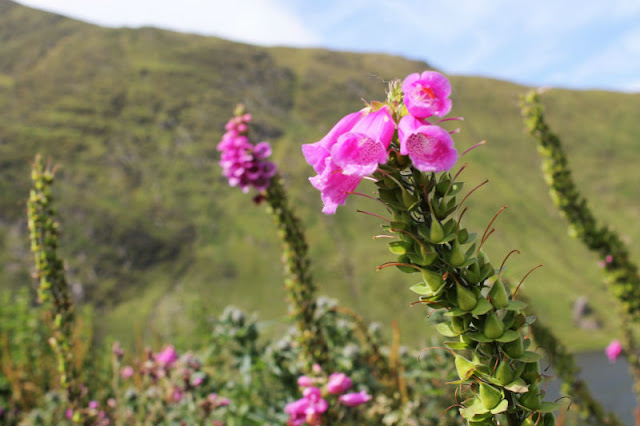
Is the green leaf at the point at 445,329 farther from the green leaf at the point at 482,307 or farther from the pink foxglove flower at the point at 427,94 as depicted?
the pink foxglove flower at the point at 427,94

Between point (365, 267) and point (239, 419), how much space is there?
622 ft

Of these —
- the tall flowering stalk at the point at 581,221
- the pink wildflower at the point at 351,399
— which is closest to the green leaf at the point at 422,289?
the pink wildflower at the point at 351,399

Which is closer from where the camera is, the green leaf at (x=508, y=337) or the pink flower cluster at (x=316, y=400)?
the green leaf at (x=508, y=337)

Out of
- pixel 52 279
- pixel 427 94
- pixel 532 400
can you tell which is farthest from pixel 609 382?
pixel 427 94

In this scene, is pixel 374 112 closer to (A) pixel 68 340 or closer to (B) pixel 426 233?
(B) pixel 426 233

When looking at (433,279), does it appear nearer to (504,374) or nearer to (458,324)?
(458,324)

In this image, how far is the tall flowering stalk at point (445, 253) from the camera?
6.09 feet

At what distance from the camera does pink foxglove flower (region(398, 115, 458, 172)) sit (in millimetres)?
1827

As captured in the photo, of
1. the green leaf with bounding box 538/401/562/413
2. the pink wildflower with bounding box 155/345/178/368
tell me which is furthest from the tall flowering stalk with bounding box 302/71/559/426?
the pink wildflower with bounding box 155/345/178/368

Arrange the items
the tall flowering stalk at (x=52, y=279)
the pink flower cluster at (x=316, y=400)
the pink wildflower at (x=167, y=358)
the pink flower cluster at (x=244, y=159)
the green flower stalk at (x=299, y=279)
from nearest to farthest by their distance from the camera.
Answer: the pink flower cluster at (x=316, y=400), the tall flowering stalk at (x=52, y=279), the green flower stalk at (x=299, y=279), the pink flower cluster at (x=244, y=159), the pink wildflower at (x=167, y=358)

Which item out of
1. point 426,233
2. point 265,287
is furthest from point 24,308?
point 265,287

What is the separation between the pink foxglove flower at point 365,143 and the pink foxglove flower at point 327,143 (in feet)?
0.33

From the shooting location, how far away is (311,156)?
2209mm

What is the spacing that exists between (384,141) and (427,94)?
1.11ft
